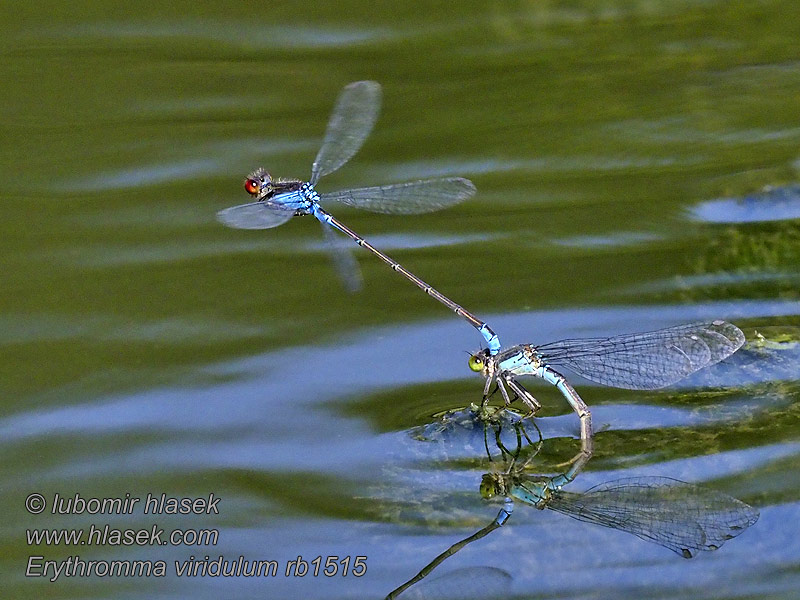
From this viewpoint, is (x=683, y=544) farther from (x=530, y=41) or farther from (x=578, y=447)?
(x=530, y=41)

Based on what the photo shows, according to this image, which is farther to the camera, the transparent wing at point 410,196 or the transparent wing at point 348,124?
the transparent wing at point 348,124

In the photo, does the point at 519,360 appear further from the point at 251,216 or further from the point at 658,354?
the point at 251,216

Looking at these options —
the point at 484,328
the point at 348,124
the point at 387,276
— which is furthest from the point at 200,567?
the point at 348,124

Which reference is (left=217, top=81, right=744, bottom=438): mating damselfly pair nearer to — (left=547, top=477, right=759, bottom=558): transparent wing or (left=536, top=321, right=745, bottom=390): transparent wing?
(left=536, top=321, right=745, bottom=390): transparent wing

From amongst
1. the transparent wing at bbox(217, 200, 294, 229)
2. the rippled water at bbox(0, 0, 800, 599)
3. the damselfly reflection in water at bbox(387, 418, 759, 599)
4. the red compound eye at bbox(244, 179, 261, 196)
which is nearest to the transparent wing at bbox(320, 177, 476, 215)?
the rippled water at bbox(0, 0, 800, 599)

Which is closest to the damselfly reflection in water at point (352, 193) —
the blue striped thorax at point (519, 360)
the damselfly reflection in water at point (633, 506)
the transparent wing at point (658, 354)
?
the blue striped thorax at point (519, 360)

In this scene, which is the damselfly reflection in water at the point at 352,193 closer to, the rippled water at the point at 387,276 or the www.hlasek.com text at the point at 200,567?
the rippled water at the point at 387,276
